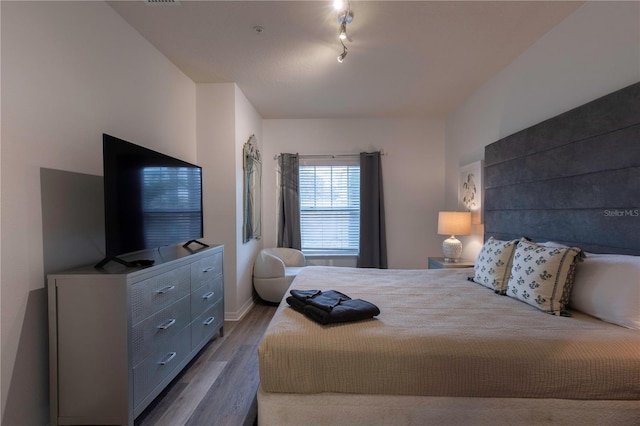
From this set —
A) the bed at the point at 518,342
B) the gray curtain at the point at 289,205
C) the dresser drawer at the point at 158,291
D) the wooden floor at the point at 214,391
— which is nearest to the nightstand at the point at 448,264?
the bed at the point at 518,342

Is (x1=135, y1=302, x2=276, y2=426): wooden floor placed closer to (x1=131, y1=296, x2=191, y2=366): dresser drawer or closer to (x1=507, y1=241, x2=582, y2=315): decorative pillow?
(x1=131, y1=296, x2=191, y2=366): dresser drawer

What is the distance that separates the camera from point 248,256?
3594mm

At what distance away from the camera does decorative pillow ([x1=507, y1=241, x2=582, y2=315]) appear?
1.61 m

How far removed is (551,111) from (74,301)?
3.42 meters

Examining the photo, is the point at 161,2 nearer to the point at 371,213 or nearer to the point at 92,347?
the point at 92,347

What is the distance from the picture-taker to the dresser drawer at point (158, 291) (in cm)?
152

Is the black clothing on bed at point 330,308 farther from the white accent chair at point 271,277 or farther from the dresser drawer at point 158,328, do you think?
the white accent chair at point 271,277

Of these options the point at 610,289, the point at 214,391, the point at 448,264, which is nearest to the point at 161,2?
the point at 214,391

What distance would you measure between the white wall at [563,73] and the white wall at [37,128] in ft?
10.8

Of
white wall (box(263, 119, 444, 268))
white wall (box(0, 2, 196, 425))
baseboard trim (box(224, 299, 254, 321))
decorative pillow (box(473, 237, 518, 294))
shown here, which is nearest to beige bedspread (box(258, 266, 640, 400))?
decorative pillow (box(473, 237, 518, 294))

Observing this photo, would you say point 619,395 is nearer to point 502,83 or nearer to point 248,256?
point 502,83

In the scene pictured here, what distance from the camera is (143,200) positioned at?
1853 millimetres

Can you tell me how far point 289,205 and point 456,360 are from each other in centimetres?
327

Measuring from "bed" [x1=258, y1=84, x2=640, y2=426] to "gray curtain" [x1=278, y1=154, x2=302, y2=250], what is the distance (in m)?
2.44
